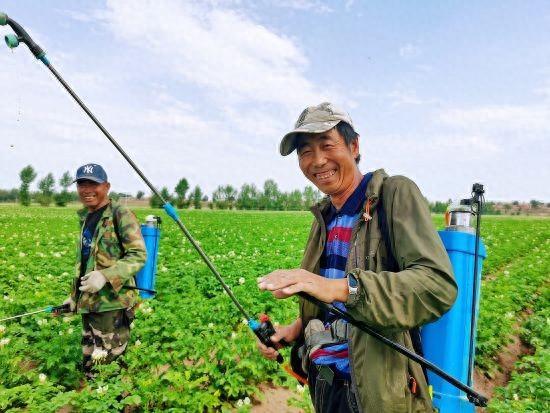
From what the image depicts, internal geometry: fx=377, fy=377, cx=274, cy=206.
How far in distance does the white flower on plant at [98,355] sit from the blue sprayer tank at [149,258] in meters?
0.89

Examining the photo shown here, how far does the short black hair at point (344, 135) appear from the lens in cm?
190

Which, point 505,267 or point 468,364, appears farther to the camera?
point 505,267

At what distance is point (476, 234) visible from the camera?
2006 mm

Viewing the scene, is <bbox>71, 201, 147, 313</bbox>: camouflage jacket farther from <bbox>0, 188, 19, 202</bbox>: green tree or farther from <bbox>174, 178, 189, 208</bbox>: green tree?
<bbox>0, 188, 19, 202</bbox>: green tree

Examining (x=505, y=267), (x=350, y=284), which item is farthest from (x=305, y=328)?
(x=505, y=267)

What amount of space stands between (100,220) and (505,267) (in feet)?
42.8

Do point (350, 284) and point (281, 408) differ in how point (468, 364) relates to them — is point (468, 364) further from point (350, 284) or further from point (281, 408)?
point (281, 408)

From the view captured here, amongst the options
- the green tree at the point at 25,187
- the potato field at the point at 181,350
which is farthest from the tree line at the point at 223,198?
the potato field at the point at 181,350

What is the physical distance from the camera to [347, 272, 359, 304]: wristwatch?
1367mm

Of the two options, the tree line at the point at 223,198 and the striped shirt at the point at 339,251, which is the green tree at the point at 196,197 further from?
the striped shirt at the point at 339,251

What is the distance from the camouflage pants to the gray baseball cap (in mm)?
3285

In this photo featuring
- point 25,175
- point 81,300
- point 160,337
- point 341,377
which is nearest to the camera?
point 341,377

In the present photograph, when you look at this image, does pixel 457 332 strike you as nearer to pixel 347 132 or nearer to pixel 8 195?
pixel 347 132

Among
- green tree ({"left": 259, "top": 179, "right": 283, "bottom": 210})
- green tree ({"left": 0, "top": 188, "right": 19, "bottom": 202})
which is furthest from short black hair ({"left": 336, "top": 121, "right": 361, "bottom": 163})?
green tree ({"left": 0, "top": 188, "right": 19, "bottom": 202})
